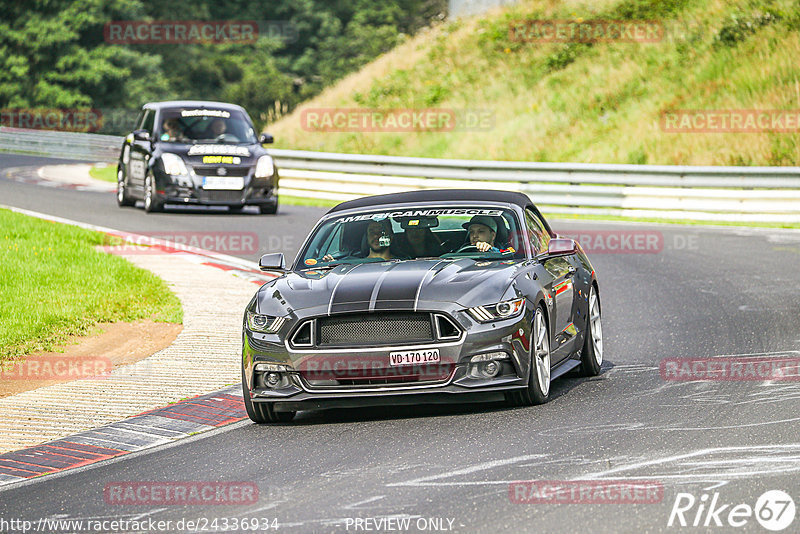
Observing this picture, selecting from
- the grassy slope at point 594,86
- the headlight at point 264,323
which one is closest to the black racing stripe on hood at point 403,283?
the headlight at point 264,323

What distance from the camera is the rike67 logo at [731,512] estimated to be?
571cm

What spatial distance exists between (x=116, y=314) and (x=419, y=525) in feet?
25.0

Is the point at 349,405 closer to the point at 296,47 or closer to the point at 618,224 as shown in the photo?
the point at 618,224

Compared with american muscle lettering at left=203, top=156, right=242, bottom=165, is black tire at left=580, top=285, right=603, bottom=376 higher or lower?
lower

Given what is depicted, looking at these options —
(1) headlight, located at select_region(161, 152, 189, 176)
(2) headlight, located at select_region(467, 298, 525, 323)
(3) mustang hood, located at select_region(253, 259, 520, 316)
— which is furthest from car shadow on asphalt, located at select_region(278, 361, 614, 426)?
(1) headlight, located at select_region(161, 152, 189, 176)

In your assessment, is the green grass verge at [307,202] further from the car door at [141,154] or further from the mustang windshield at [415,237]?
the mustang windshield at [415,237]

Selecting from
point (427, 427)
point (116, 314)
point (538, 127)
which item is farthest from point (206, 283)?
point (538, 127)

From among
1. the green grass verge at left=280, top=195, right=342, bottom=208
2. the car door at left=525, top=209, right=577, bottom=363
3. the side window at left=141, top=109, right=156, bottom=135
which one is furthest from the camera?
the green grass verge at left=280, top=195, right=342, bottom=208

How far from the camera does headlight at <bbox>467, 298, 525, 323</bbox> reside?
833 cm

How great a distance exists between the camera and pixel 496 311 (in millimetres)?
8391

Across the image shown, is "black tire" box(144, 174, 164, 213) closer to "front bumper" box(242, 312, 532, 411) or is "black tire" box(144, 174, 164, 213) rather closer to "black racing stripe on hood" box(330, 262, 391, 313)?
"black racing stripe on hood" box(330, 262, 391, 313)

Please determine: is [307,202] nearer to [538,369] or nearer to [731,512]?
[538,369]

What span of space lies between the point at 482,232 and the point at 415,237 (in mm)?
503

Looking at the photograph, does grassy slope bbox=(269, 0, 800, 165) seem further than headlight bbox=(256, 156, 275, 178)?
Yes
